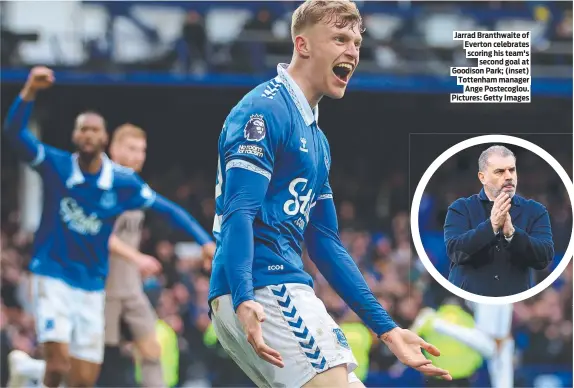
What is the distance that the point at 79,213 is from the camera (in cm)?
945

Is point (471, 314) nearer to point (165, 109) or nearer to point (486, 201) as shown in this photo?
point (165, 109)

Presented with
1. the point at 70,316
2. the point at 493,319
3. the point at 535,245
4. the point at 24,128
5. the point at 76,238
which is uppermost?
the point at 24,128

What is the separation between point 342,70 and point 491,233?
5.84 ft

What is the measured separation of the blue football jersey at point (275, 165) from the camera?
466cm

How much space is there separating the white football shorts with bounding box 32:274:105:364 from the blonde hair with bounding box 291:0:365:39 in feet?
15.5

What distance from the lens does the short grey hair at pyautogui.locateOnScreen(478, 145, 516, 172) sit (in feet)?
22.4

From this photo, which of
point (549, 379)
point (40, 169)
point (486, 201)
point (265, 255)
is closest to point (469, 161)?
point (486, 201)

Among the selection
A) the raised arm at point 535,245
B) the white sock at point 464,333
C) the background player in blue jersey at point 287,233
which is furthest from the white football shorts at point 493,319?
the background player in blue jersey at point 287,233

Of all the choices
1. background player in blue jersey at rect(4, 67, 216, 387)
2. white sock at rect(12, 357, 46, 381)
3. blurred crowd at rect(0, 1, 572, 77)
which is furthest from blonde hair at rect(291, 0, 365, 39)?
blurred crowd at rect(0, 1, 572, 77)

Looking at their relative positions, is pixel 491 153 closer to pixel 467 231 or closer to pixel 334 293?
pixel 467 231

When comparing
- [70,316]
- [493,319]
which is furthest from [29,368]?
[493,319]

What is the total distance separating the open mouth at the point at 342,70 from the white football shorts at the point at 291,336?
2.81 feet

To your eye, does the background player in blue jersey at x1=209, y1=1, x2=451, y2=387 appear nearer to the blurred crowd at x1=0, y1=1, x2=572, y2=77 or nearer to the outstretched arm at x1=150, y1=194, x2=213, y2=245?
the outstretched arm at x1=150, y1=194, x2=213, y2=245

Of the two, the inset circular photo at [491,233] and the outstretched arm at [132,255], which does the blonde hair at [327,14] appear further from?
the outstretched arm at [132,255]
